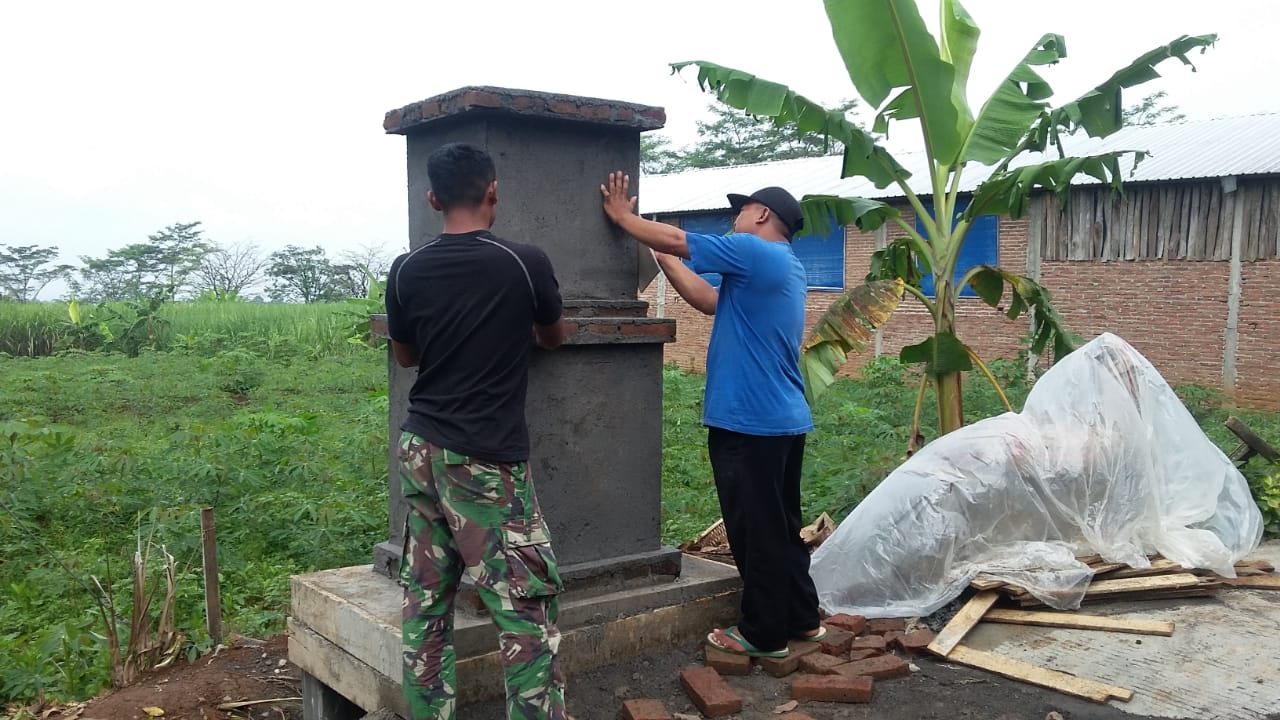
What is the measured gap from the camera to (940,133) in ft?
20.4

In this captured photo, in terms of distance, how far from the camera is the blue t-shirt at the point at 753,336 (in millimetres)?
3781

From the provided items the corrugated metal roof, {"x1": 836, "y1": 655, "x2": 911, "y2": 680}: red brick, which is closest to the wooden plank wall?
the corrugated metal roof

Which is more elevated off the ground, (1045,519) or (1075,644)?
(1045,519)

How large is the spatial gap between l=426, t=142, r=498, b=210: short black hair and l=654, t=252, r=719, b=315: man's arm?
0.88 m

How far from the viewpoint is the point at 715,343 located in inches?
154

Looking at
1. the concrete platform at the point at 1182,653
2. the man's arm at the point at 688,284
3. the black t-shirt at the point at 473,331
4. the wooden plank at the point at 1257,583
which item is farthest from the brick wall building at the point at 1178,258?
the black t-shirt at the point at 473,331

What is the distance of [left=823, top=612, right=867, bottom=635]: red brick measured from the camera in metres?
4.30

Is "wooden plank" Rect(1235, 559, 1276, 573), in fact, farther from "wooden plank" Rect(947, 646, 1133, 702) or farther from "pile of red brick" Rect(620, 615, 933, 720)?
"pile of red brick" Rect(620, 615, 933, 720)

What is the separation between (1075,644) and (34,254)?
45.0m

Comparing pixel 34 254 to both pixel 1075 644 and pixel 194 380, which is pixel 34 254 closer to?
pixel 194 380

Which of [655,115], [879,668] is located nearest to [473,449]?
[655,115]

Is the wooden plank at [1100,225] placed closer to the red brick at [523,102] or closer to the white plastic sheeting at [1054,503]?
the white plastic sheeting at [1054,503]

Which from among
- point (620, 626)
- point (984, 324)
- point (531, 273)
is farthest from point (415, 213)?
point (984, 324)

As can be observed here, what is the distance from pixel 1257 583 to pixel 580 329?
12.1 ft
